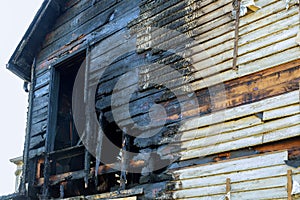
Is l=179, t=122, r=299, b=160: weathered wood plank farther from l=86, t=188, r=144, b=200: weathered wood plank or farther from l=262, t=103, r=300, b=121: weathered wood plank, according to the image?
l=86, t=188, r=144, b=200: weathered wood plank

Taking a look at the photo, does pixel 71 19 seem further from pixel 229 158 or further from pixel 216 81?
pixel 229 158

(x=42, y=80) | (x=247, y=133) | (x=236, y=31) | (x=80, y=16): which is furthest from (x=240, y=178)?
(x=42, y=80)

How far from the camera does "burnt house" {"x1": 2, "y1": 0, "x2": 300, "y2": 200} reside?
4.62 m

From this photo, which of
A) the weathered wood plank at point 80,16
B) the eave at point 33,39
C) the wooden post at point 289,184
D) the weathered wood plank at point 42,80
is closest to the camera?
the wooden post at point 289,184

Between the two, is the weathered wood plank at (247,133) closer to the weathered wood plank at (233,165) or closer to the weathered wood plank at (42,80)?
the weathered wood plank at (233,165)

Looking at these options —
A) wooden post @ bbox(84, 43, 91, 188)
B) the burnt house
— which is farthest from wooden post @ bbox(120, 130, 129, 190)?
wooden post @ bbox(84, 43, 91, 188)

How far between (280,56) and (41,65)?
5.54 m

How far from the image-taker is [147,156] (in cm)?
586

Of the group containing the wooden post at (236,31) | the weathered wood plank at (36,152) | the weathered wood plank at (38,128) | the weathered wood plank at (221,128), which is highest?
the wooden post at (236,31)

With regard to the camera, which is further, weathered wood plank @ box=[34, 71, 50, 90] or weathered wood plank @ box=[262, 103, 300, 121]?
weathered wood plank @ box=[34, 71, 50, 90]

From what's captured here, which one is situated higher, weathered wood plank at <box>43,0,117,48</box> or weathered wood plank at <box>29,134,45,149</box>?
weathered wood plank at <box>43,0,117,48</box>

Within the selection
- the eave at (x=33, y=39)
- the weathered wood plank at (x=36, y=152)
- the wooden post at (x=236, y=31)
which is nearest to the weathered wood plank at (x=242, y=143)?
the wooden post at (x=236, y=31)

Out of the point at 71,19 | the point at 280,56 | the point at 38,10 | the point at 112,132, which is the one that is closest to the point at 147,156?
the point at 112,132

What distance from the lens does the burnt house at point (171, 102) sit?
4.62 m
